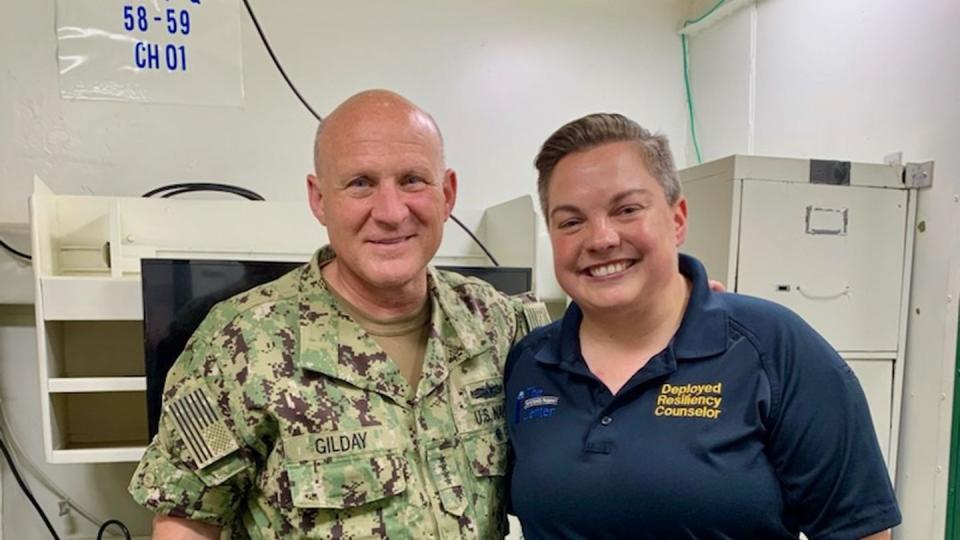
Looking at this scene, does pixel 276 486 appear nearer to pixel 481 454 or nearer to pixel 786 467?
pixel 481 454

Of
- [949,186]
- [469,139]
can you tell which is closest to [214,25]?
[469,139]

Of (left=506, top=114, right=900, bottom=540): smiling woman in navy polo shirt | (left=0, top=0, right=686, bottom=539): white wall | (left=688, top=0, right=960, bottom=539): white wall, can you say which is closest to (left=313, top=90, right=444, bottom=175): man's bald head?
(left=506, top=114, right=900, bottom=540): smiling woman in navy polo shirt

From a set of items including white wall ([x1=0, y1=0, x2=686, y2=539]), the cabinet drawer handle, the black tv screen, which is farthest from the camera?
white wall ([x1=0, y1=0, x2=686, y2=539])

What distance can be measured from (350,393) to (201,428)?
9.3 inches

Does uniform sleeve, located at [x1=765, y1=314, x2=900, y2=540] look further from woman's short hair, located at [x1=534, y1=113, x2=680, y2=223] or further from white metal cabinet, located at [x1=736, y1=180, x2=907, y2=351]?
white metal cabinet, located at [x1=736, y1=180, x2=907, y2=351]

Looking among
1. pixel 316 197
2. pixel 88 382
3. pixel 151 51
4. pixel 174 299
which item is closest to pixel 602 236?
pixel 316 197

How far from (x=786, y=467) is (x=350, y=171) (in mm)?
817

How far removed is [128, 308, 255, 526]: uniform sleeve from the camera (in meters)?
0.97

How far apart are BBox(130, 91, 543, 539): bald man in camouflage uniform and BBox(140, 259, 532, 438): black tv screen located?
218 mm

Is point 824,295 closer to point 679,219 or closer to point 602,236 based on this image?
point 679,219

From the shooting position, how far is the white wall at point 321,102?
1823 mm

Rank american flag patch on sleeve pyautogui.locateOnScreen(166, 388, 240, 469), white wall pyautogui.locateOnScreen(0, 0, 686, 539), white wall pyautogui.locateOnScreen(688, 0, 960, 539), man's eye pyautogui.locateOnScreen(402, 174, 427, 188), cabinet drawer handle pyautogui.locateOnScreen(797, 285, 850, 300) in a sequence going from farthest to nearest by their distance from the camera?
white wall pyautogui.locateOnScreen(0, 0, 686, 539) → cabinet drawer handle pyautogui.locateOnScreen(797, 285, 850, 300) → white wall pyautogui.locateOnScreen(688, 0, 960, 539) → man's eye pyautogui.locateOnScreen(402, 174, 427, 188) → american flag patch on sleeve pyautogui.locateOnScreen(166, 388, 240, 469)

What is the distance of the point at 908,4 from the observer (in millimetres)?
1594

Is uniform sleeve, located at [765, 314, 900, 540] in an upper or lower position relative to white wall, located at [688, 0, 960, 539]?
lower
